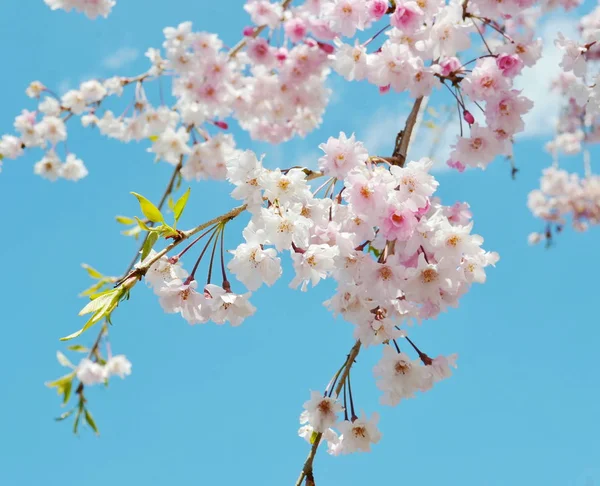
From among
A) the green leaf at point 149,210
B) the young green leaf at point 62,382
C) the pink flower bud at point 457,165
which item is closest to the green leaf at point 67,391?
the young green leaf at point 62,382

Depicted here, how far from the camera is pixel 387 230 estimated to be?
190 centimetres

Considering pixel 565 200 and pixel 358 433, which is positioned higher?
pixel 565 200

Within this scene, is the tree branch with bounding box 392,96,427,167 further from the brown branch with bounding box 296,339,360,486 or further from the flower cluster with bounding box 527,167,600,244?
the flower cluster with bounding box 527,167,600,244

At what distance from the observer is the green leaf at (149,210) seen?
1.75 m

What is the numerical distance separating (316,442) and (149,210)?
971 millimetres

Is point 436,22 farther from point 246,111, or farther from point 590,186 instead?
point 590,186

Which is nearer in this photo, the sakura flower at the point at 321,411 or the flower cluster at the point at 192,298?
the flower cluster at the point at 192,298

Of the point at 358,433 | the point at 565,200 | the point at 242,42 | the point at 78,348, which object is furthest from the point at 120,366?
the point at 565,200

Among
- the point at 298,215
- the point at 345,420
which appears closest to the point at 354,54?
the point at 298,215

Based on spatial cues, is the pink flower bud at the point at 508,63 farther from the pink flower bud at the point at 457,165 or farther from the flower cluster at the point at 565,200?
the flower cluster at the point at 565,200

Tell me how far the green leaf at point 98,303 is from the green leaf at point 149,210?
0.81 ft

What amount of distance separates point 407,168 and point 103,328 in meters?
3.35

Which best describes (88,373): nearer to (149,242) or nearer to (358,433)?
(358,433)

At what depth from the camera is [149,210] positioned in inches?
68.7
